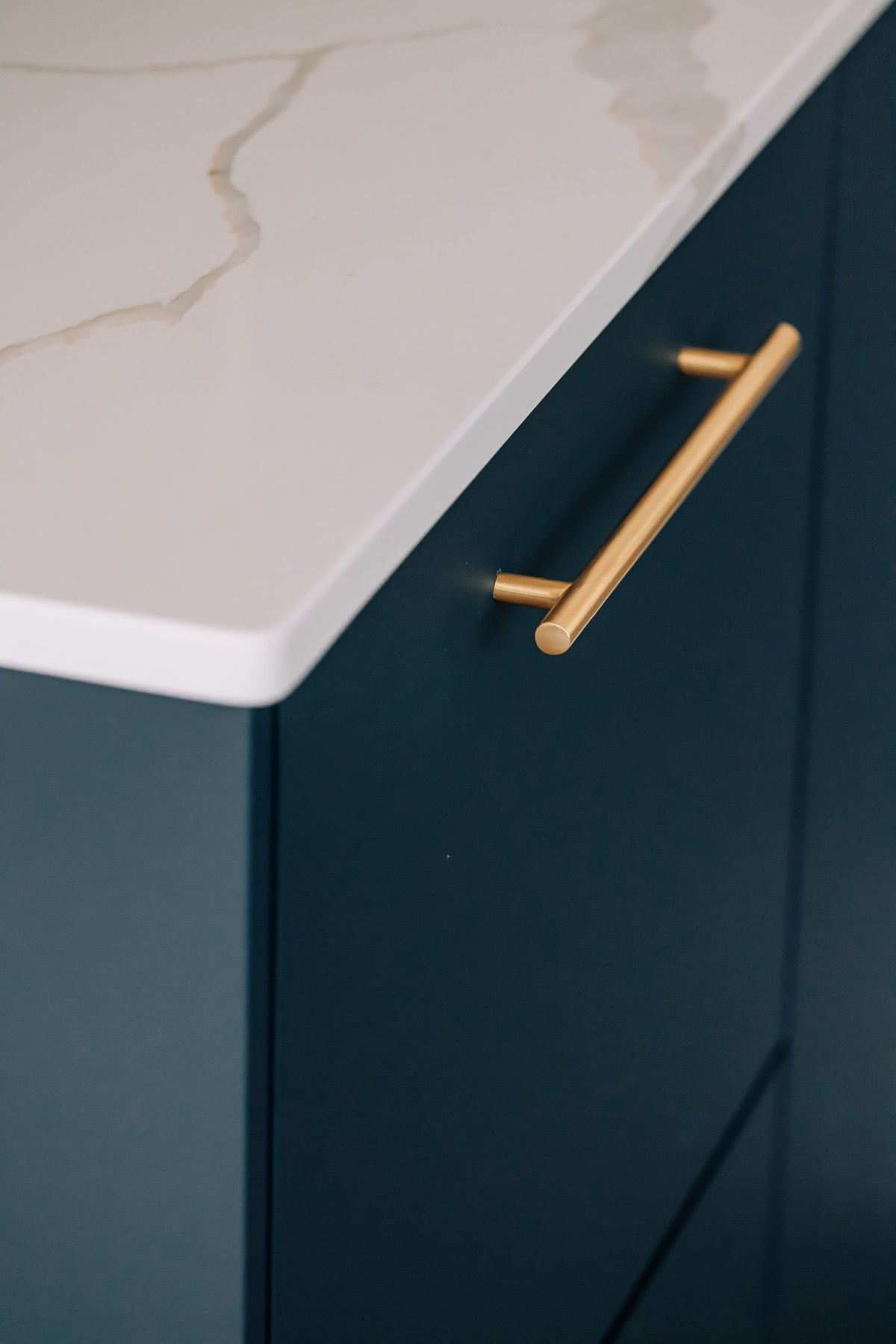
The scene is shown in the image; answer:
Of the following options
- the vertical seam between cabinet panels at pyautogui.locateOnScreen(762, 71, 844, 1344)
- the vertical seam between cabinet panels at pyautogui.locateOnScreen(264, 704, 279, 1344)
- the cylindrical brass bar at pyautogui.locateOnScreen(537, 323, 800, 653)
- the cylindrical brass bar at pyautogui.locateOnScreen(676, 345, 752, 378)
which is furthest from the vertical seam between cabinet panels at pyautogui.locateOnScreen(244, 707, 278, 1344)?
the vertical seam between cabinet panels at pyautogui.locateOnScreen(762, 71, 844, 1344)

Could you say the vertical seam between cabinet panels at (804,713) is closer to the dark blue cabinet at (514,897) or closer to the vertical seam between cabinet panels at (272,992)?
the dark blue cabinet at (514,897)

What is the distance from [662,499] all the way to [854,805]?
1.39 feet

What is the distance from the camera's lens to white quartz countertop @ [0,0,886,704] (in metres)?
0.31

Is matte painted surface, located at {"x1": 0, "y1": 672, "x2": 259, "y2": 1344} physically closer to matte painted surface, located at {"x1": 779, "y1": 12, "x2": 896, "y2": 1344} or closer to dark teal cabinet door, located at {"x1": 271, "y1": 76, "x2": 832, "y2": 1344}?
dark teal cabinet door, located at {"x1": 271, "y1": 76, "x2": 832, "y2": 1344}

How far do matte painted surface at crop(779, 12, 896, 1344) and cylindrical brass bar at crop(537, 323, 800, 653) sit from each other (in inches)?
7.3

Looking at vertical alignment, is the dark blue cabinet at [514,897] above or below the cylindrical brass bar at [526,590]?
below

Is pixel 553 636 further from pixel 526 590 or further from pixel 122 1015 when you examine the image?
pixel 122 1015

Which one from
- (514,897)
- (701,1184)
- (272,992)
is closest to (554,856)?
(514,897)

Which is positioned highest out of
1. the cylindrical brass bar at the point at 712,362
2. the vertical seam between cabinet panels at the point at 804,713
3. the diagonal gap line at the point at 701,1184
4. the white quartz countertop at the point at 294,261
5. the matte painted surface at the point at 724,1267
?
the white quartz countertop at the point at 294,261

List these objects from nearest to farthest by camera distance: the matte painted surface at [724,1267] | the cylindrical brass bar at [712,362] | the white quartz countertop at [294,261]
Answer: the white quartz countertop at [294,261] < the cylindrical brass bar at [712,362] < the matte painted surface at [724,1267]

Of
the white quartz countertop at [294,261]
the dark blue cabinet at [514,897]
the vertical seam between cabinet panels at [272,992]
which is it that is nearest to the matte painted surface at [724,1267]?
the dark blue cabinet at [514,897]

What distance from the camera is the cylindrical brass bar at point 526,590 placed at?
41 centimetres

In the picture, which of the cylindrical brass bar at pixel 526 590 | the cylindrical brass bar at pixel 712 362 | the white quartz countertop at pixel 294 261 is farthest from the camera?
the cylindrical brass bar at pixel 712 362

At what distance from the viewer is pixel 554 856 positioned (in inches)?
19.3
